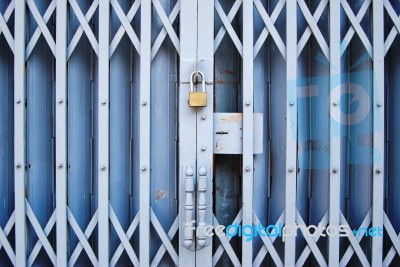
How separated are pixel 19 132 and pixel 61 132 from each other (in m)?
0.24

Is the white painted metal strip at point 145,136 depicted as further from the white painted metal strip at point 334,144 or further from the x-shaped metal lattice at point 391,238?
the x-shaped metal lattice at point 391,238

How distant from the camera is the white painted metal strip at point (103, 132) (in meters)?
1.75

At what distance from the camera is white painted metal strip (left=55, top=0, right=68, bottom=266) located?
1.77m

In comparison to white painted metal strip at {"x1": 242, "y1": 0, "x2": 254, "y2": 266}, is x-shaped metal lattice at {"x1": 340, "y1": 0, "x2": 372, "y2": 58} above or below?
above

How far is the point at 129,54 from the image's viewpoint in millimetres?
1869

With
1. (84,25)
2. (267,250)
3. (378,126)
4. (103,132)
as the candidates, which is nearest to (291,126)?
(378,126)

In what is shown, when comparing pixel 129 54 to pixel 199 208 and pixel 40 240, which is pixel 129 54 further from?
pixel 40 240

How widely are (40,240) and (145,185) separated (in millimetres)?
643

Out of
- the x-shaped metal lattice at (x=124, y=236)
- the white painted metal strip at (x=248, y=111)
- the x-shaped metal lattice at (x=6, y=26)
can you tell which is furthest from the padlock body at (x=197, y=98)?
the x-shaped metal lattice at (x=6, y=26)

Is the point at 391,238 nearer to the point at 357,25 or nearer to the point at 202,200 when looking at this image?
the point at 202,200

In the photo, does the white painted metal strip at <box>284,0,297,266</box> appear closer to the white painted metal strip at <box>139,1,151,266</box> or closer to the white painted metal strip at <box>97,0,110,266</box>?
the white painted metal strip at <box>139,1,151,266</box>

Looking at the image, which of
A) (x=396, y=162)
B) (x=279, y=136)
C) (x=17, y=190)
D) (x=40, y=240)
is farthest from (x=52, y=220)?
(x=396, y=162)

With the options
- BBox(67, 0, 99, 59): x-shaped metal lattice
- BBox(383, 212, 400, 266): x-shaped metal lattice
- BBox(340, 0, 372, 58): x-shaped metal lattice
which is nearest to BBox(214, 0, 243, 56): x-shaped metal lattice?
BBox(340, 0, 372, 58): x-shaped metal lattice

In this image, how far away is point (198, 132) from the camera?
176 centimetres
